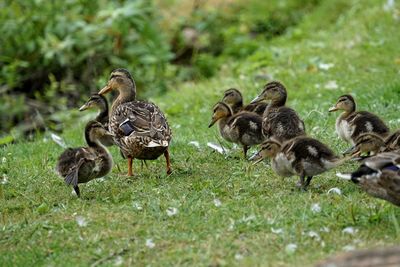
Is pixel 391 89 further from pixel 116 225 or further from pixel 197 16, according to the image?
pixel 197 16

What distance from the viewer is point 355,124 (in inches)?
372

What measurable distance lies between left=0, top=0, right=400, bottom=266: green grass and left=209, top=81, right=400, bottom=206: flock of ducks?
263 mm

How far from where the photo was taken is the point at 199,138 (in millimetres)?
11414

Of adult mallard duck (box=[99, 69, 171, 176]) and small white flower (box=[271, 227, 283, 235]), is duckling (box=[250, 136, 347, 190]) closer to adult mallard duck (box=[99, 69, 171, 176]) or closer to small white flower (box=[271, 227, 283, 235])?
small white flower (box=[271, 227, 283, 235])

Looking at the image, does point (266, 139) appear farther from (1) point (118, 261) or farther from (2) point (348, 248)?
(1) point (118, 261)

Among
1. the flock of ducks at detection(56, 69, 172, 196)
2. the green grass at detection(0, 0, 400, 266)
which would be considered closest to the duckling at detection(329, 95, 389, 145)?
the green grass at detection(0, 0, 400, 266)

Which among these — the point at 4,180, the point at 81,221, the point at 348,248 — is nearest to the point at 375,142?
the point at 348,248

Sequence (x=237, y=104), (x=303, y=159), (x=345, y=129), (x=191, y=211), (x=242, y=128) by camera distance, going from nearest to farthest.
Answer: (x=191, y=211), (x=303, y=159), (x=345, y=129), (x=242, y=128), (x=237, y=104)

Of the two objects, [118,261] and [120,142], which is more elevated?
[118,261]

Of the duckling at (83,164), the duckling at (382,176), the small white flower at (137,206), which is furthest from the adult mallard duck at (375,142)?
the duckling at (83,164)

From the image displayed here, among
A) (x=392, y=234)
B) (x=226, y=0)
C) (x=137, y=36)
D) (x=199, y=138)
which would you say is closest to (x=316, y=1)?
(x=226, y=0)

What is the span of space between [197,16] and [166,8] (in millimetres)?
915

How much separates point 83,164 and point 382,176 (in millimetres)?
3156

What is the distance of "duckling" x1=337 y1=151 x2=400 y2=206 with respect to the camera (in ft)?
23.0
